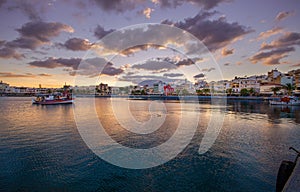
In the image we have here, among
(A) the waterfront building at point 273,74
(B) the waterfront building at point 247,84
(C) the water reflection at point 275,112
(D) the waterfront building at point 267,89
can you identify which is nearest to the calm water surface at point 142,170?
(C) the water reflection at point 275,112

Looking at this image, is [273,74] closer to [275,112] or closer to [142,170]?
[275,112]

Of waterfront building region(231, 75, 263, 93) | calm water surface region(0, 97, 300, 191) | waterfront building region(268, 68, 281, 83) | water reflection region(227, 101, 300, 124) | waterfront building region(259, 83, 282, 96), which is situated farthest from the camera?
waterfront building region(231, 75, 263, 93)

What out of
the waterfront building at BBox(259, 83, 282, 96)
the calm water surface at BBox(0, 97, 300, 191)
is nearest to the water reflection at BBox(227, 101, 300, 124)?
the calm water surface at BBox(0, 97, 300, 191)

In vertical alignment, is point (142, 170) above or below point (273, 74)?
below

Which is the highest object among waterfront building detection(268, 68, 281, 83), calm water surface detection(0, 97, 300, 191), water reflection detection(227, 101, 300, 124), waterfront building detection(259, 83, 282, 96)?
waterfront building detection(268, 68, 281, 83)

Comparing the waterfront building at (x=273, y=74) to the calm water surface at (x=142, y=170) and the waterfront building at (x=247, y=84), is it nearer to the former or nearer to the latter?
the waterfront building at (x=247, y=84)

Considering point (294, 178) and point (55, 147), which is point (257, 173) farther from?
point (55, 147)

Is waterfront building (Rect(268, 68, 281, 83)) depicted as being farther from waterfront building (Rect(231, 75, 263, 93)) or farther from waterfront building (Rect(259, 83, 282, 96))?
waterfront building (Rect(259, 83, 282, 96))

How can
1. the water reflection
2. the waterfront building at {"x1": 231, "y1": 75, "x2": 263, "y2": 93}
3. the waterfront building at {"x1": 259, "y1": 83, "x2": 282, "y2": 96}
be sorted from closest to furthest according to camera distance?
the water reflection
the waterfront building at {"x1": 259, "y1": 83, "x2": 282, "y2": 96}
the waterfront building at {"x1": 231, "y1": 75, "x2": 263, "y2": 93}

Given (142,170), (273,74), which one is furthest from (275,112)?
(273,74)

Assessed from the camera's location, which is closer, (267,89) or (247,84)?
(267,89)

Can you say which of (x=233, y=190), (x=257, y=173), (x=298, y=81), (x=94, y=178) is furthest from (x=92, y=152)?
(x=298, y=81)

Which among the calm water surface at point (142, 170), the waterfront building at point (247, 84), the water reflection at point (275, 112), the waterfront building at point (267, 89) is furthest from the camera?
the waterfront building at point (247, 84)

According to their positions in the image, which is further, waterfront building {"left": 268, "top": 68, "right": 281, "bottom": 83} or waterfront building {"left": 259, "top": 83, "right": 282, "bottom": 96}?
waterfront building {"left": 268, "top": 68, "right": 281, "bottom": 83}
